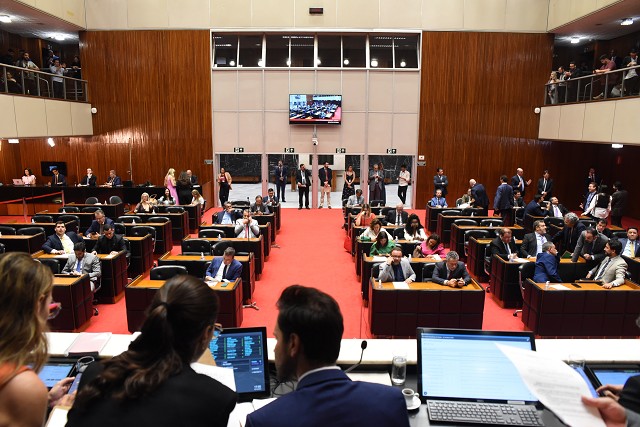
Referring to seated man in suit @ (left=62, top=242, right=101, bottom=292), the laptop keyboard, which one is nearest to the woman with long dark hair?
the laptop keyboard

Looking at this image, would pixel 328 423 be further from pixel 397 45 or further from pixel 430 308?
pixel 397 45

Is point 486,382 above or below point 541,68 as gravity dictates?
below

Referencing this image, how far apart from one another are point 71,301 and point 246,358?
5209 mm

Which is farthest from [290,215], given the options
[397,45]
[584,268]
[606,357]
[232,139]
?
[606,357]

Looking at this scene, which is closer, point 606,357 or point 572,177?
point 606,357

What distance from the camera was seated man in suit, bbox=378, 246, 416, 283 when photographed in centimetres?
732

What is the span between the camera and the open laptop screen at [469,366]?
2.54m

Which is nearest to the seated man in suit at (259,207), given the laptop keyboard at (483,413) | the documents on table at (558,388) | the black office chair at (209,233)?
the black office chair at (209,233)

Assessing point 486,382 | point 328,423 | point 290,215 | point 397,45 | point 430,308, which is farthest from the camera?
point 397,45

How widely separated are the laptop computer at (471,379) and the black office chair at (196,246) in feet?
23.4

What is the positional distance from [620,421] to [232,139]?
17051 millimetres

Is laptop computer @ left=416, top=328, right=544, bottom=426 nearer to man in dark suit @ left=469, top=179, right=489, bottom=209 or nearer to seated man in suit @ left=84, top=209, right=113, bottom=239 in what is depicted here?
seated man in suit @ left=84, top=209, right=113, bottom=239

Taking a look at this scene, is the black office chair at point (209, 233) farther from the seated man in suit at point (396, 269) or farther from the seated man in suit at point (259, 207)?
the seated man in suit at point (396, 269)

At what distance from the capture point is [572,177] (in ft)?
59.6
